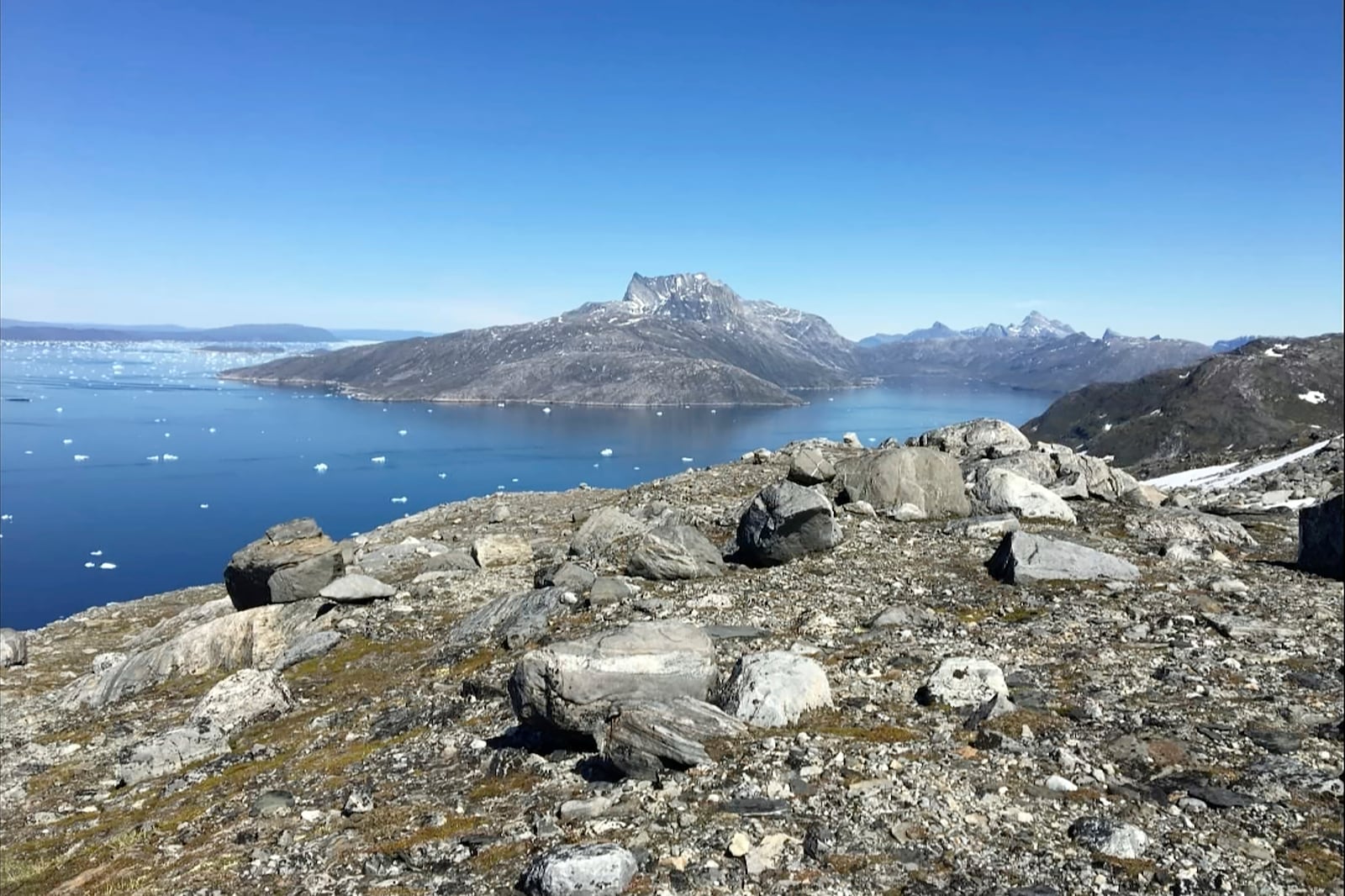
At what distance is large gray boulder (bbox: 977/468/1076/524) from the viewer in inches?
→ 1062

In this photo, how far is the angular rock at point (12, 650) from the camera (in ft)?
93.9

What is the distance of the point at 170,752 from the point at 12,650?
19526mm

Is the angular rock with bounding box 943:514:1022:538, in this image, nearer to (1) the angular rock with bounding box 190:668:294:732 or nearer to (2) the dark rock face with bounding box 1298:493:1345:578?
(2) the dark rock face with bounding box 1298:493:1345:578

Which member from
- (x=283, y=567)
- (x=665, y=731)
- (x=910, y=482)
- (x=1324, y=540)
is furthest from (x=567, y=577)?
(x=1324, y=540)

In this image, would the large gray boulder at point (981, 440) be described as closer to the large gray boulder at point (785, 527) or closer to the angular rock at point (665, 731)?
the large gray boulder at point (785, 527)

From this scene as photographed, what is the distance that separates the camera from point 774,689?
12.1 m

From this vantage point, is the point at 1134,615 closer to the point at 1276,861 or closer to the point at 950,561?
the point at 950,561

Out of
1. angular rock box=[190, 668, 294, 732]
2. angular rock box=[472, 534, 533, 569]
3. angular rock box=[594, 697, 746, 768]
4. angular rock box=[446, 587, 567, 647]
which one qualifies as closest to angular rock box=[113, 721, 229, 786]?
angular rock box=[190, 668, 294, 732]

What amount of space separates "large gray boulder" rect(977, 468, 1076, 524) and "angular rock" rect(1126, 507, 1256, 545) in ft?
7.35

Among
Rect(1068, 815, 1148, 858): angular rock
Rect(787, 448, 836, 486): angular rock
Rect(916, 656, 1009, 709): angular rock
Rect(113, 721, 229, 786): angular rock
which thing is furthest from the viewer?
Rect(787, 448, 836, 486): angular rock

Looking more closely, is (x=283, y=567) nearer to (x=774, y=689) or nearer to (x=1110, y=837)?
(x=774, y=689)

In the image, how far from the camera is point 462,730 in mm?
13688

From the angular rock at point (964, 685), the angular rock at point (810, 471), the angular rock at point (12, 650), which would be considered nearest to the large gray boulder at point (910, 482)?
the angular rock at point (810, 471)

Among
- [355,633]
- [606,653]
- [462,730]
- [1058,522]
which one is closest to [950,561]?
[1058,522]
